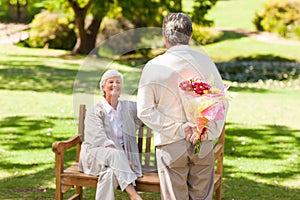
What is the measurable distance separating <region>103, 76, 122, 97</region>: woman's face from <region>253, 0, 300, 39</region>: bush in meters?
24.2

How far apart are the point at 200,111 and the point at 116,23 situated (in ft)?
68.7

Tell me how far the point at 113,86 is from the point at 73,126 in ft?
15.0

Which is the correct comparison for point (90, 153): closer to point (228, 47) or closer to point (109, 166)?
point (109, 166)

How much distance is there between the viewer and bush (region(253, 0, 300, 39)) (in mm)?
28438

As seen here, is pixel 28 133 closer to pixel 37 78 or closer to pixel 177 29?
pixel 177 29

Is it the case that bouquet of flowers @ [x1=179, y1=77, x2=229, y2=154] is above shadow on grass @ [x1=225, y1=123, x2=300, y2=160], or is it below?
above

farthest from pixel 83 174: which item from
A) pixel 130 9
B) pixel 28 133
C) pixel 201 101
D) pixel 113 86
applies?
pixel 130 9

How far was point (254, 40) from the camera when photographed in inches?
1149

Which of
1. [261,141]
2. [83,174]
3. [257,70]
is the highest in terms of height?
[83,174]

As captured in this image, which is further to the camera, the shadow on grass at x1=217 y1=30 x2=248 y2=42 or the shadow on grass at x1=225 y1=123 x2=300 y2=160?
the shadow on grass at x1=217 y1=30 x2=248 y2=42

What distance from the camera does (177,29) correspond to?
13.0ft

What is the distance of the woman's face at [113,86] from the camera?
4930 millimetres

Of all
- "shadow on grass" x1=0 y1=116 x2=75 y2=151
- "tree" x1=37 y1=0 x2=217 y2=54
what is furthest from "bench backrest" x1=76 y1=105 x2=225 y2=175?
"tree" x1=37 y1=0 x2=217 y2=54

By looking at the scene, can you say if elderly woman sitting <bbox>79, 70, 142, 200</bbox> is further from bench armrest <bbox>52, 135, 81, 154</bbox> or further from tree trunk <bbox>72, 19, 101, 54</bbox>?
tree trunk <bbox>72, 19, 101, 54</bbox>
